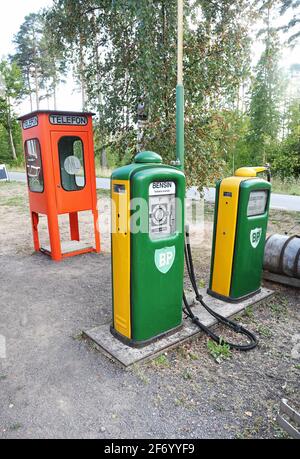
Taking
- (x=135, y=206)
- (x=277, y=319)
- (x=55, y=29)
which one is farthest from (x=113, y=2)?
(x=277, y=319)

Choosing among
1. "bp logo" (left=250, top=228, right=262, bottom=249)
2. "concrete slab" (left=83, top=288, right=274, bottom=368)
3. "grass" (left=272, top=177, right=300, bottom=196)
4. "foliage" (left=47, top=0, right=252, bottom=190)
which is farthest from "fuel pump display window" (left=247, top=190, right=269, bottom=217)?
"grass" (left=272, top=177, right=300, bottom=196)

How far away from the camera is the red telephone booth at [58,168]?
475 centimetres

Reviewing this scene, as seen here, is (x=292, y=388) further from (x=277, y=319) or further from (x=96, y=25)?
(x=96, y=25)

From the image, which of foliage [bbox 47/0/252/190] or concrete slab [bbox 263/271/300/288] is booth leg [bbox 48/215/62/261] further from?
concrete slab [bbox 263/271/300/288]

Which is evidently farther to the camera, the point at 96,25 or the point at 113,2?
the point at 96,25

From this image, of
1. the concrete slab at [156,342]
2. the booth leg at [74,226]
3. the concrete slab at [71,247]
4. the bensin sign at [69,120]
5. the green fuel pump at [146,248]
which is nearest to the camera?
the green fuel pump at [146,248]

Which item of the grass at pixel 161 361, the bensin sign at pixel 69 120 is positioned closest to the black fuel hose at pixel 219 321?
the grass at pixel 161 361

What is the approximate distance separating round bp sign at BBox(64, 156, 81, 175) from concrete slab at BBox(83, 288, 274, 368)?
326 centimetres

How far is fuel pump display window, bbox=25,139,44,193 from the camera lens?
5004 millimetres

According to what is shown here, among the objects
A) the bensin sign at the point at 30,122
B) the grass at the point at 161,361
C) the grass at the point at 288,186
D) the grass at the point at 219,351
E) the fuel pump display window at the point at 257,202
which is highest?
the bensin sign at the point at 30,122

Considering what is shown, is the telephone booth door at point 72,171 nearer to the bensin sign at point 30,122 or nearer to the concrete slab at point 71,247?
the bensin sign at point 30,122

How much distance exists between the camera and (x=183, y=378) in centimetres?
248

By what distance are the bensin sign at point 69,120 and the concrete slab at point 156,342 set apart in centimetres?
308
